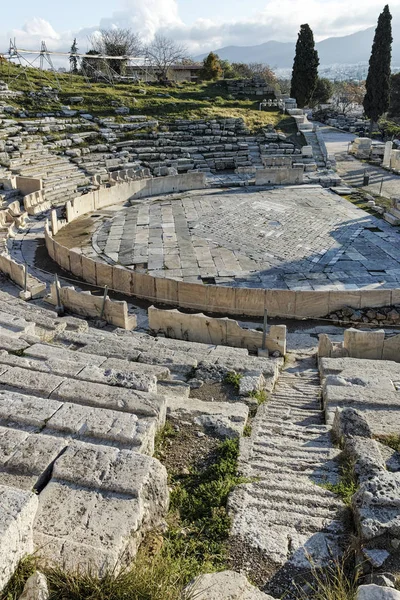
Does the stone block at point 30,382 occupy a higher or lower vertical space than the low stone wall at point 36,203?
higher

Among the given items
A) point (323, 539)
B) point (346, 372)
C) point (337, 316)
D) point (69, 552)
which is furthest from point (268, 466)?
point (337, 316)

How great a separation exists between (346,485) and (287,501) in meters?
0.64

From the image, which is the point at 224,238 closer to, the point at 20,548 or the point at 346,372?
the point at 346,372

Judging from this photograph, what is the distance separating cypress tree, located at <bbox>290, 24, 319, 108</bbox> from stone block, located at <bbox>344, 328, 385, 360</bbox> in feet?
119

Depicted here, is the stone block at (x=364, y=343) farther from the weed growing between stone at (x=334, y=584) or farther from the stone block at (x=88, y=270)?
the stone block at (x=88, y=270)

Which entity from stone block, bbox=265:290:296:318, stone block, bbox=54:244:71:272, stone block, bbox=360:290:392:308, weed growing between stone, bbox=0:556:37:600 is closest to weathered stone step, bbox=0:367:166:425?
weed growing between stone, bbox=0:556:37:600

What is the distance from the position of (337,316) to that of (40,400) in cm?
879

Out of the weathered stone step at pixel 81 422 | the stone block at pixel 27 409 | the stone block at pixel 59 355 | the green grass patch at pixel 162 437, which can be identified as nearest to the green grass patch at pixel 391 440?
the green grass patch at pixel 162 437

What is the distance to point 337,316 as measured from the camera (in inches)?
492

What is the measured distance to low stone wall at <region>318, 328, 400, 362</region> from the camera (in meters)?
10.1

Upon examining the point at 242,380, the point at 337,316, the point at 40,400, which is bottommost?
the point at 337,316

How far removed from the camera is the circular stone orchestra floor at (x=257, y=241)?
597 inches

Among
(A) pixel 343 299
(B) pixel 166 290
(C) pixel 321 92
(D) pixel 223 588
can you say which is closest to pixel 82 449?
(D) pixel 223 588

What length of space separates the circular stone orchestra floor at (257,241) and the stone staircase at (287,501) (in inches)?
344
